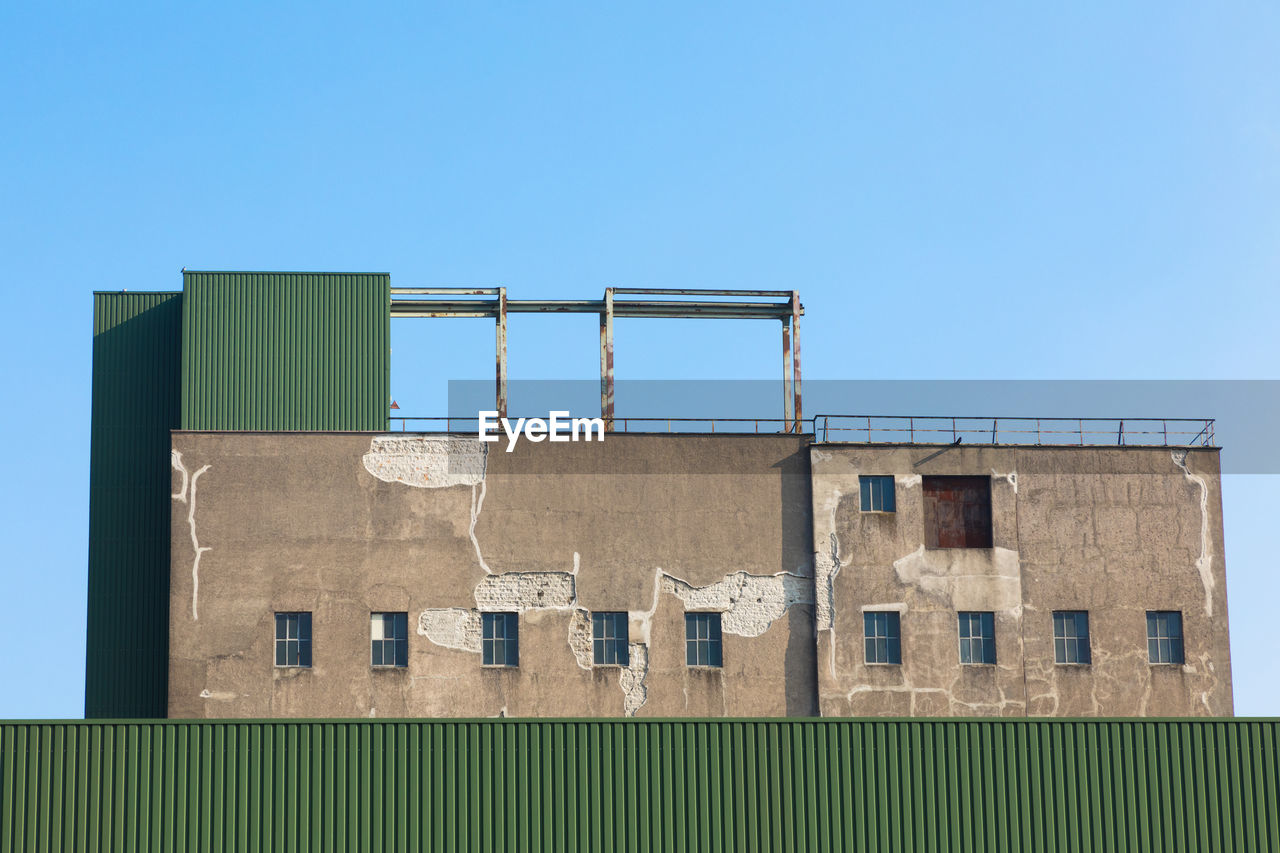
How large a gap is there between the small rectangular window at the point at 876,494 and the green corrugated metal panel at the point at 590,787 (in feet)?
36.1

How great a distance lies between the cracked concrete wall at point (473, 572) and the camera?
33688 mm

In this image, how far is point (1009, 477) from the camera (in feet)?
120

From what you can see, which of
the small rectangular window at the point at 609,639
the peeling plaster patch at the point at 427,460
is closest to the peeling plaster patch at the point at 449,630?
the small rectangular window at the point at 609,639

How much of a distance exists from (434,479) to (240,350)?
18.5ft

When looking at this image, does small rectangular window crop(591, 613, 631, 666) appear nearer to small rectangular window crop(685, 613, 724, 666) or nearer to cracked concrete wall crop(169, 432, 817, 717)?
cracked concrete wall crop(169, 432, 817, 717)

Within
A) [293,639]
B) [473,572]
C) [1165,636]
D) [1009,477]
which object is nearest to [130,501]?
[293,639]

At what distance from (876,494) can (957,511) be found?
211 centimetres

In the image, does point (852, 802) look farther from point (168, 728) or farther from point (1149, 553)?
point (1149, 553)

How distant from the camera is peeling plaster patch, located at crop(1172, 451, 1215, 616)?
119 ft

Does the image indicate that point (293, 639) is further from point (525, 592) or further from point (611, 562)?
point (611, 562)

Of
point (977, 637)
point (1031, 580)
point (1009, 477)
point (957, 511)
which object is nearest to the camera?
point (977, 637)

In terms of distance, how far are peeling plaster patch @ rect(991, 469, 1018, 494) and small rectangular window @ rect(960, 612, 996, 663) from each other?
3.26 meters

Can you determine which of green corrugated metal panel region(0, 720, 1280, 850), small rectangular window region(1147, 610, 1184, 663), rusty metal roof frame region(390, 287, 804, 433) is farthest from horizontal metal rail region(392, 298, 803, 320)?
green corrugated metal panel region(0, 720, 1280, 850)

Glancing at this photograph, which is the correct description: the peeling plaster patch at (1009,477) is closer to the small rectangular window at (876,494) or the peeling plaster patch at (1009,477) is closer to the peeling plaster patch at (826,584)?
the small rectangular window at (876,494)
